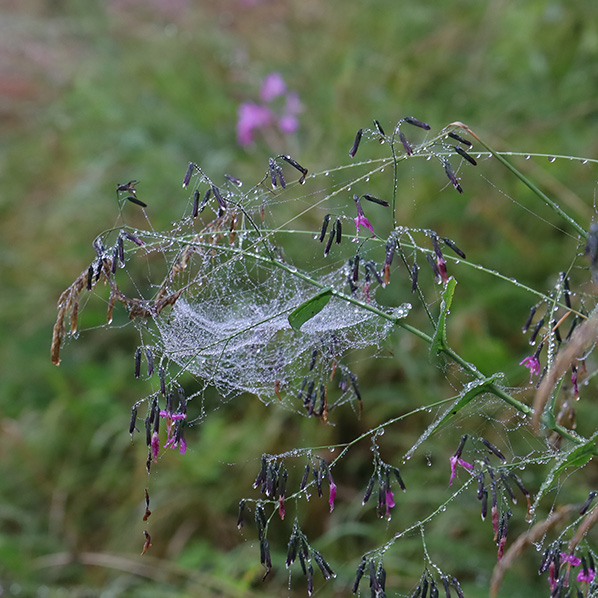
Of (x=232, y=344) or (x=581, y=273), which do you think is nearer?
(x=232, y=344)

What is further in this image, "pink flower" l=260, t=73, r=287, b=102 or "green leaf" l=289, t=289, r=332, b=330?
"pink flower" l=260, t=73, r=287, b=102

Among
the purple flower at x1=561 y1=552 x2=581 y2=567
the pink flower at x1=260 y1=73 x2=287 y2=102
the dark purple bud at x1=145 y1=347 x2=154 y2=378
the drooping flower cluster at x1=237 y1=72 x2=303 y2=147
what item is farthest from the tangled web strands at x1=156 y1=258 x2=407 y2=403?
the pink flower at x1=260 y1=73 x2=287 y2=102

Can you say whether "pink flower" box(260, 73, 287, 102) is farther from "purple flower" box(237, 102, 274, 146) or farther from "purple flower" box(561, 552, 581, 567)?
"purple flower" box(561, 552, 581, 567)

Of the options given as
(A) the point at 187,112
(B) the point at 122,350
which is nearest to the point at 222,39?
(A) the point at 187,112

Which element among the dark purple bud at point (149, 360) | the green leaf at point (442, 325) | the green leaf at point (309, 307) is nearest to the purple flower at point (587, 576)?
the green leaf at point (442, 325)

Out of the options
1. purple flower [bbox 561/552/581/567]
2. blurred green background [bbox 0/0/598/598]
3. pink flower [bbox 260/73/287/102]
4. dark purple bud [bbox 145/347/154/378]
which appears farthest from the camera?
pink flower [bbox 260/73/287/102]

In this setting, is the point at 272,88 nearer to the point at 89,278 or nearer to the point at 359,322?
the point at 359,322

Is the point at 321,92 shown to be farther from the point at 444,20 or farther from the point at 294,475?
the point at 294,475
